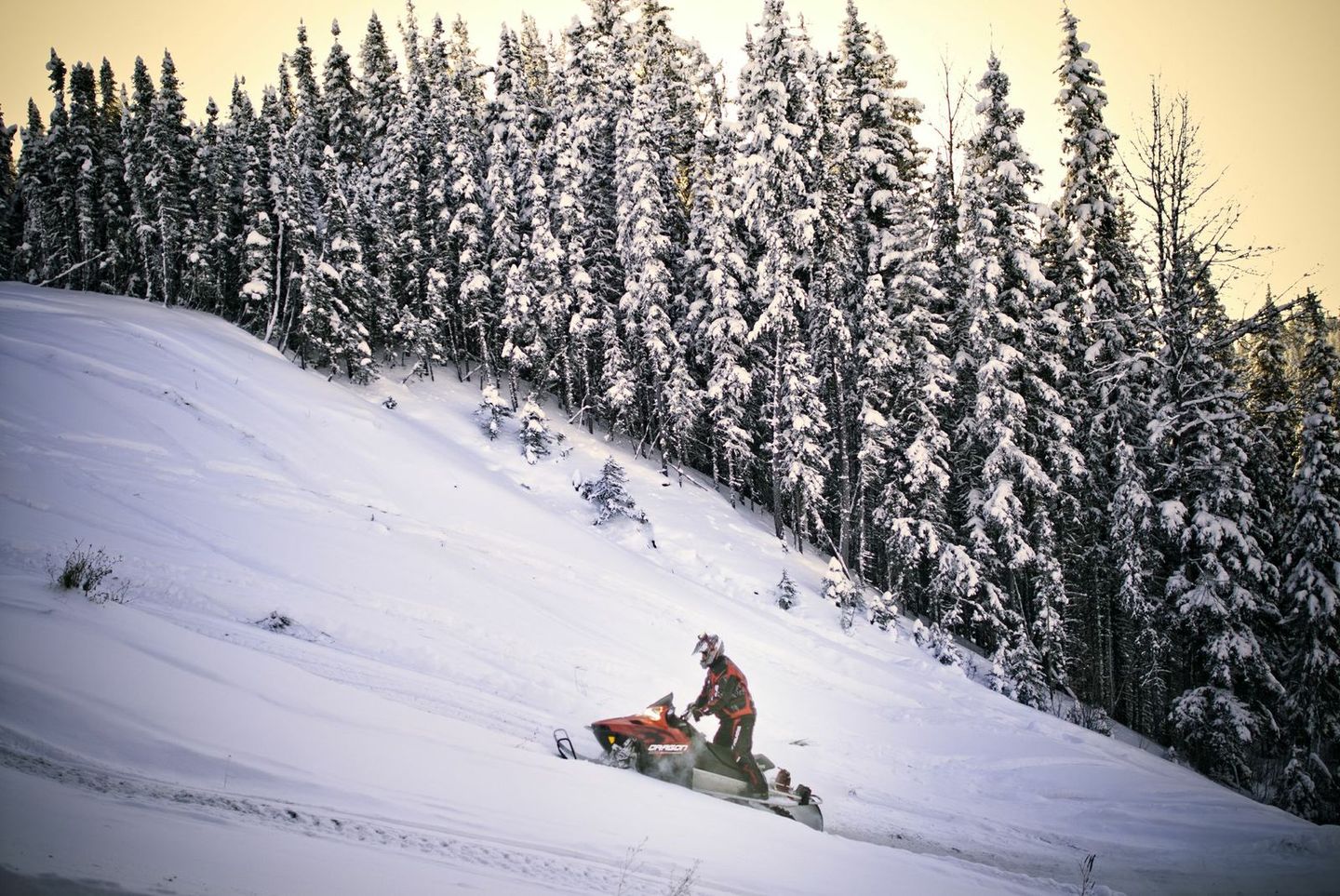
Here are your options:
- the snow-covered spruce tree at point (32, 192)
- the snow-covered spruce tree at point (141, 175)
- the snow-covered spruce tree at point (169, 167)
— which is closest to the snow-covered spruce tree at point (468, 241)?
the snow-covered spruce tree at point (169, 167)

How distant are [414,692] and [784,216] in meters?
19.7

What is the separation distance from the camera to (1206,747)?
1866 cm

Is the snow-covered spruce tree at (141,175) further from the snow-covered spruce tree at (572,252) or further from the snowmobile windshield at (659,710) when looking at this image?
the snowmobile windshield at (659,710)

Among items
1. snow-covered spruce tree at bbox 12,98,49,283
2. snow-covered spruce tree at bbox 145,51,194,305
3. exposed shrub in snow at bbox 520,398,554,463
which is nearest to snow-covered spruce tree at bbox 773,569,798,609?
exposed shrub in snow at bbox 520,398,554,463

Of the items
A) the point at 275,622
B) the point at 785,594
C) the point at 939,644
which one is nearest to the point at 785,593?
the point at 785,594

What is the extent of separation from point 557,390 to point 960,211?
73.7ft

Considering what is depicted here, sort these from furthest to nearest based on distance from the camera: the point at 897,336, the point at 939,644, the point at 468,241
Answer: the point at 468,241 < the point at 897,336 < the point at 939,644

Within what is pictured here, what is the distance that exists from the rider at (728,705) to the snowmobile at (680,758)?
0.48 ft

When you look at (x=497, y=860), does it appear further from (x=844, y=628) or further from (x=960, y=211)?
(x=960, y=211)

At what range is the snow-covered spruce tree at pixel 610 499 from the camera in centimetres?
2320

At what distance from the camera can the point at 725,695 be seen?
8867mm

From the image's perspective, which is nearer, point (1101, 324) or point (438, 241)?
point (1101, 324)

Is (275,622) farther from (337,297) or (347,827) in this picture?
(337,297)

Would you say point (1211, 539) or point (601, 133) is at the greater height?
point (601, 133)
